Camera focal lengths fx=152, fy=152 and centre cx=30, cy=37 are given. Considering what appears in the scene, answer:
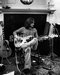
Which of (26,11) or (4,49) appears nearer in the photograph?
(4,49)

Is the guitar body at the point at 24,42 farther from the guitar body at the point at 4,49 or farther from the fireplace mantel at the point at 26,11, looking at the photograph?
the fireplace mantel at the point at 26,11

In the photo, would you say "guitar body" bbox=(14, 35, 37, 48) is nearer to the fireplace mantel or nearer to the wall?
the fireplace mantel

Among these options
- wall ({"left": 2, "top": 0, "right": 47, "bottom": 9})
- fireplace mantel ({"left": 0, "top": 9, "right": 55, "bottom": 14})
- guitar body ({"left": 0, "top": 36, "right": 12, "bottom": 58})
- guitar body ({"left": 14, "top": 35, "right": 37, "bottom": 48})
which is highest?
wall ({"left": 2, "top": 0, "right": 47, "bottom": 9})

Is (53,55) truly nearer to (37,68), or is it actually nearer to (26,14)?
(37,68)

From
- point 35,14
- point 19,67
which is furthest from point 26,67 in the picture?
point 35,14

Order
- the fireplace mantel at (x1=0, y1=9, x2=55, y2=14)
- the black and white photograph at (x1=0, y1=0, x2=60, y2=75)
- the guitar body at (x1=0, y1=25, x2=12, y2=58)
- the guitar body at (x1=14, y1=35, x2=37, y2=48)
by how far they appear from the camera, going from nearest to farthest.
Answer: the guitar body at (x1=14, y1=35, x2=37, y2=48)
the black and white photograph at (x1=0, y1=0, x2=60, y2=75)
the guitar body at (x1=0, y1=25, x2=12, y2=58)
the fireplace mantel at (x1=0, y1=9, x2=55, y2=14)

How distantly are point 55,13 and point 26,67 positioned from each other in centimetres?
212

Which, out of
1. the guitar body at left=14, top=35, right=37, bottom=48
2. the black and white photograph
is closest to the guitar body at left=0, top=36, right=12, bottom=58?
the black and white photograph

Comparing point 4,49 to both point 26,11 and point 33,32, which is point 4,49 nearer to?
point 33,32

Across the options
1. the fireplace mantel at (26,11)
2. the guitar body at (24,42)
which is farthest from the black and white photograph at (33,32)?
the guitar body at (24,42)

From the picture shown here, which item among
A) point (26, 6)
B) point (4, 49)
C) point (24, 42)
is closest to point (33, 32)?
point (24, 42)

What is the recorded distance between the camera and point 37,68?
3.26 metres

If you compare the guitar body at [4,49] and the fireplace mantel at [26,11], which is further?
the fireplace mantel at [26,11]

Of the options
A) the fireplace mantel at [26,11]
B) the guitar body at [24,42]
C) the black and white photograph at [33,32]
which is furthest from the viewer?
the fireplace mantel at [26,11]
